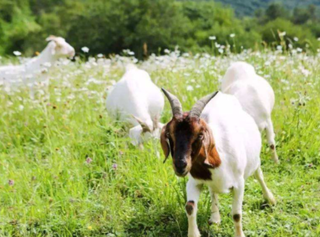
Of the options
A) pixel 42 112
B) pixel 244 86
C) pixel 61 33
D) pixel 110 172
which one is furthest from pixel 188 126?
pixel 61 33

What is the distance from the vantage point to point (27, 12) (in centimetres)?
4066

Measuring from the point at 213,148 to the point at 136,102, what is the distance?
8.32ft

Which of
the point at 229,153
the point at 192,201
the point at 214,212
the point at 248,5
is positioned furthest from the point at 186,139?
the point at 248,5

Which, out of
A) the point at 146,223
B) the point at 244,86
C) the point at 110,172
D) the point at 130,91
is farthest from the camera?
the point at 130,91

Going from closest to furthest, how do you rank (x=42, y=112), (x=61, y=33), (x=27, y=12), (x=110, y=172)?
(x=110, y=172), (x=42, y=112), (x=61, y=33), (x=27, y=12)

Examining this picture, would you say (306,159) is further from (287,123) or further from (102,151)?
(102,151)

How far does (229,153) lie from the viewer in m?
4.20

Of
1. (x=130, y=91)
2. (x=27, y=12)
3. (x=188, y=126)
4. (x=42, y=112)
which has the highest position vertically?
(x=188, y=126)

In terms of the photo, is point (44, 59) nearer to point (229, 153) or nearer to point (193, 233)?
point (193, 233)

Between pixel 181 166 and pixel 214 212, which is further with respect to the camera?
pixel 214 212

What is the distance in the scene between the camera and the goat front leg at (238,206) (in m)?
4.35

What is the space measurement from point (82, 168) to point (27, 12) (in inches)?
1456

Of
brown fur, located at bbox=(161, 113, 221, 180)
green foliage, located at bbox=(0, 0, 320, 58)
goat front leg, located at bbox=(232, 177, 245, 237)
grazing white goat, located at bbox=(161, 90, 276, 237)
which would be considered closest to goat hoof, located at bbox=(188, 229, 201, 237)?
grazing white goat, located at bbox=(161, 90, 276, 237)

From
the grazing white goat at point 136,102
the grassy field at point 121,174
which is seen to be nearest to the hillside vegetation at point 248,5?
the grassy field at point 121,174
